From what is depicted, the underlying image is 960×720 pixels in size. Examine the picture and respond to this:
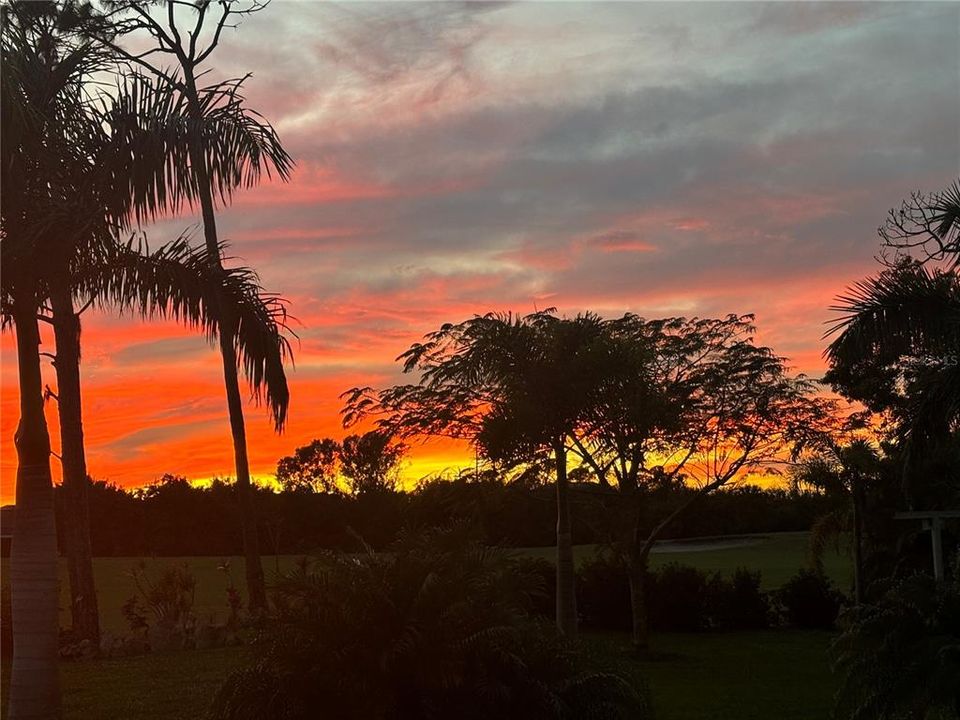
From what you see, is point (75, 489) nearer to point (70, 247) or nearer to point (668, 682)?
point (70, 247)

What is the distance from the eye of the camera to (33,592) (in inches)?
338

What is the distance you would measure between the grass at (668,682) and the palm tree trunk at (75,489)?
100 cm

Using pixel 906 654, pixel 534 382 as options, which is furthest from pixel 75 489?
pixel 906 654

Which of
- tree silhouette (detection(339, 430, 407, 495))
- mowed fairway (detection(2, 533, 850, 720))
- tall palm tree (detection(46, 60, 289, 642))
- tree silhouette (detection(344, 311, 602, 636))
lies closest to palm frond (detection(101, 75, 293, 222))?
tall palm tree (detection(46, 60, 289, 642))

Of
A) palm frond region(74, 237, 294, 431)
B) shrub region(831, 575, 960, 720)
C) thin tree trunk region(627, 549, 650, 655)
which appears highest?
palm frond region(74, 237, 294, 431)

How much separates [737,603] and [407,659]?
2273 centimetres

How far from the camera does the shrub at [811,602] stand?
92.2 ft

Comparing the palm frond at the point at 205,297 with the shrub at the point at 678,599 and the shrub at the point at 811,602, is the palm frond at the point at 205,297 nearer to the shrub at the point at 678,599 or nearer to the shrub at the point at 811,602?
the shrub at the point at 678,599

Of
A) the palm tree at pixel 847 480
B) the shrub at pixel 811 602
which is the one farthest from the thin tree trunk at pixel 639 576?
the shrub at pixel 811 602

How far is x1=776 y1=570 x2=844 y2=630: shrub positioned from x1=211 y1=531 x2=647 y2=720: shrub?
22.5 m

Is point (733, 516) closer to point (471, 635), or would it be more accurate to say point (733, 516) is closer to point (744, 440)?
point (744, 440)

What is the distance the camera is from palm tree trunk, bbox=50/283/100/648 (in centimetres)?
1723

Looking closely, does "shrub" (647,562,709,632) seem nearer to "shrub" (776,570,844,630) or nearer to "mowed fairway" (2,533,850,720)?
"mowed fairway" (2,533,850,720)

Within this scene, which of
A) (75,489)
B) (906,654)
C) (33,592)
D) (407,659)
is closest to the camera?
(407,659)
